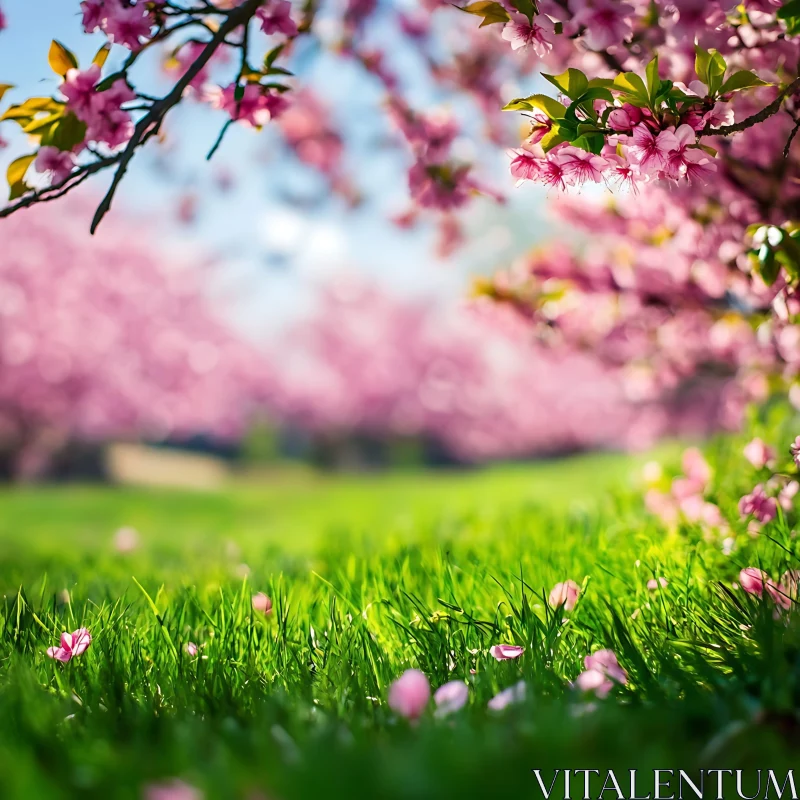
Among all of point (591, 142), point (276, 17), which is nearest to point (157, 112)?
point (276, 17)

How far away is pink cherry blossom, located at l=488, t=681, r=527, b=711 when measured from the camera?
148 cm

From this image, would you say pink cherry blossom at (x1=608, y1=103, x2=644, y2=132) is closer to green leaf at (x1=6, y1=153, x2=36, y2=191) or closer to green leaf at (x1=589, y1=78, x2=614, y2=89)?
green leaf at (x1=589, y1=78, x2=614, y2=89)

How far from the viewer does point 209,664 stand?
1950mm

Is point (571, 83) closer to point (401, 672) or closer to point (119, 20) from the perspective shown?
point (119, 20)

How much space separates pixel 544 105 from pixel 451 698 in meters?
1.29

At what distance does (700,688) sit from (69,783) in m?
1.23

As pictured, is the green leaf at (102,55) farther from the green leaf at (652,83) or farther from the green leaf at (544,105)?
the green leaf at (652,83)

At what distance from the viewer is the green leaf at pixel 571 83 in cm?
174

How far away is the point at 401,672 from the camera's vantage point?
6.23 feet

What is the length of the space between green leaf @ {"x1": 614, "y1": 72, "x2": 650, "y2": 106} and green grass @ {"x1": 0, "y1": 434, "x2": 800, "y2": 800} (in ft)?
3.82

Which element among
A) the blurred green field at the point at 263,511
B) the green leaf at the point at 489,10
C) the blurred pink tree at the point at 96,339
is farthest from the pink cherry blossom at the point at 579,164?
the blurred pink tree at the point at 96,339

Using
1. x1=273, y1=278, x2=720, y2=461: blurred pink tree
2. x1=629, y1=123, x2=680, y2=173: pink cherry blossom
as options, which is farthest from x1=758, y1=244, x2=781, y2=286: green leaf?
x1=273, y1=278, x2=720, y2=461: blurred pink tree

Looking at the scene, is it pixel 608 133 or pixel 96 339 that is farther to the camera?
pixel 96 339

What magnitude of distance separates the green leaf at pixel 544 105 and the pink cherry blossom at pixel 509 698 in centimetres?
124
